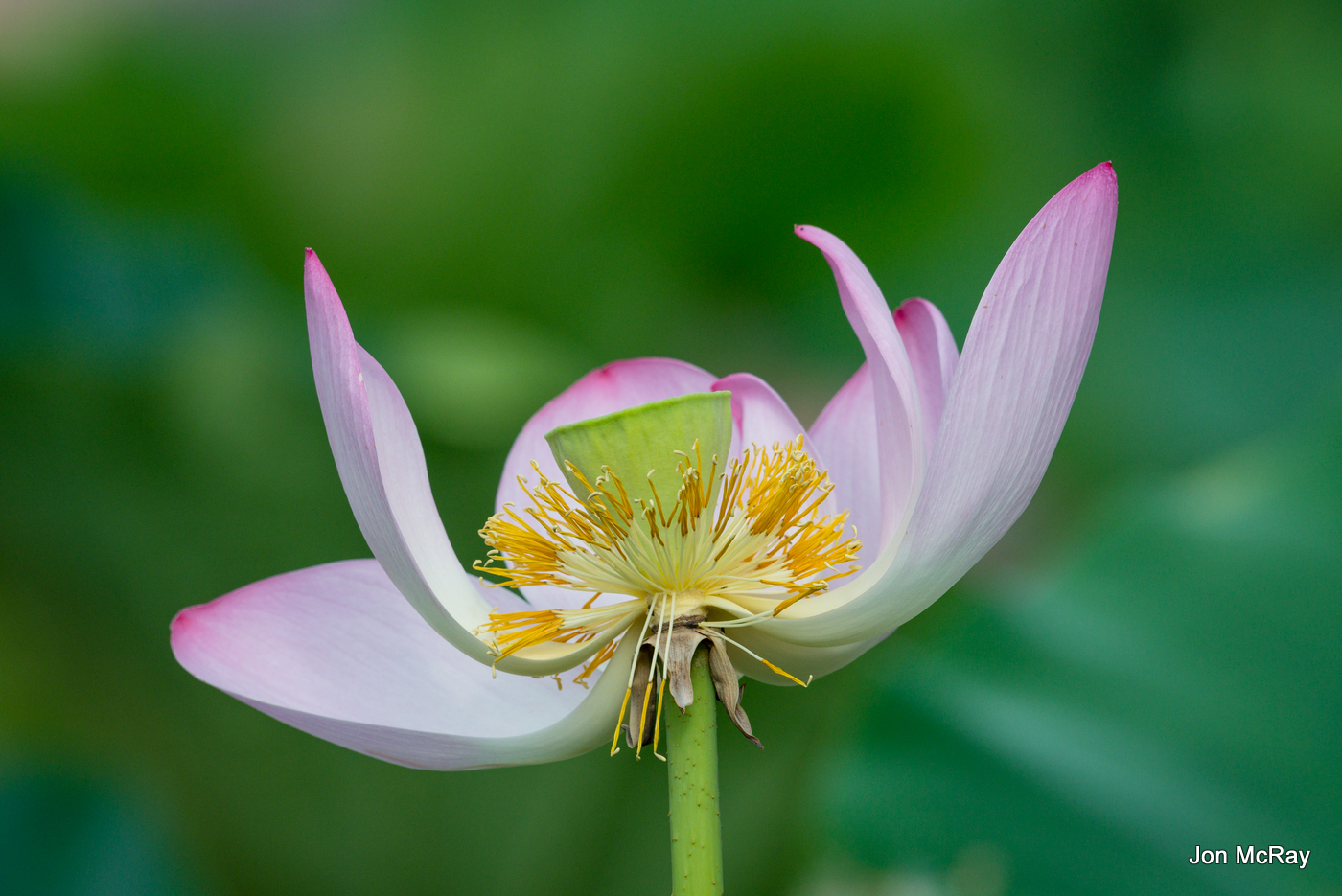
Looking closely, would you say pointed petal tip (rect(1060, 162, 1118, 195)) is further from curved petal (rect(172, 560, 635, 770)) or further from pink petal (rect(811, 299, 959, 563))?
curved petal (rect(172, 560, 635, 770))

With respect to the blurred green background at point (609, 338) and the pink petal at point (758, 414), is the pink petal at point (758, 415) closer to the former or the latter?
the pink petal at point (758, 414)

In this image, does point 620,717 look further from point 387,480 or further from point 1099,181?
point 1099,181

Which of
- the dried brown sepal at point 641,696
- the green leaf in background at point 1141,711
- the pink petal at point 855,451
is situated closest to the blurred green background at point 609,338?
the green leaf in background at point 1141,711

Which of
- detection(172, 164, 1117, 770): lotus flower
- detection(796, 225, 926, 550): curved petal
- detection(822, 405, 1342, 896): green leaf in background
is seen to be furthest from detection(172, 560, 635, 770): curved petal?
detection(822, 405, 1342, 896): green leaf in background

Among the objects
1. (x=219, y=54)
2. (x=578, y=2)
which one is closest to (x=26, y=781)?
(x=219, y=54)

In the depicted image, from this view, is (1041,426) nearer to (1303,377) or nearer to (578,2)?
(1303,377)

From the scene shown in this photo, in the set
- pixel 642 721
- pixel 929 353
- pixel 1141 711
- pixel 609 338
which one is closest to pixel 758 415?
pixel 929 353
